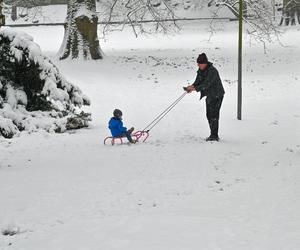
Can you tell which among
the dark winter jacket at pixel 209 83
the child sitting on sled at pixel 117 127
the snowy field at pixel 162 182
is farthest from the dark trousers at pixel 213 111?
the child sitting on sled at pixel 117 127

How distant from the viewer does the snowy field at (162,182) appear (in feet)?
17.7

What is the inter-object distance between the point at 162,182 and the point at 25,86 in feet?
10.9

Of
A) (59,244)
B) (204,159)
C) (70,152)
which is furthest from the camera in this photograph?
(70,152)

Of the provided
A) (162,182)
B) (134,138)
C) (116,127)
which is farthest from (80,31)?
(162,182)

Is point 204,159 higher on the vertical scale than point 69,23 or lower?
lower

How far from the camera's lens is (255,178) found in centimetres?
765

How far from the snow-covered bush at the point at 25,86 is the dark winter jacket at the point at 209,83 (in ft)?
8.00

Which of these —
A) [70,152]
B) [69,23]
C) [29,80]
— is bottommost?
[70,152]

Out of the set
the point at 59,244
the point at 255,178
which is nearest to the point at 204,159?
the point at 255,178

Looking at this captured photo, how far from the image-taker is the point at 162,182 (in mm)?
7484

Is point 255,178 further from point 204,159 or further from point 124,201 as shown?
point 124,201

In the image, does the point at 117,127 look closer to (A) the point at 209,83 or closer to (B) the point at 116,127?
(B) the point at 116,127

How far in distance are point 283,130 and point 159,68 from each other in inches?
425

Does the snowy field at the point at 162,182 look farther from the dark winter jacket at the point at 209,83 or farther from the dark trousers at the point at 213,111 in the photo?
the dark winter jacket at the point at 209,83
